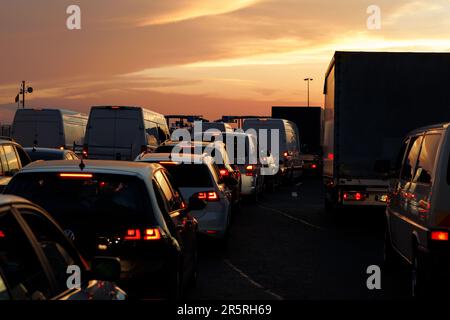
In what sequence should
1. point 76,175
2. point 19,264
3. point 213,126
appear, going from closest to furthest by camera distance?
point 19,264 → point 76,175 → point 213,126

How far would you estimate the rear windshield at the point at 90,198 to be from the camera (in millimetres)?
7355

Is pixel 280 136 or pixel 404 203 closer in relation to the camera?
pixel 404 203

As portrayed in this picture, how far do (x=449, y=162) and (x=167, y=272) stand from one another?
291cm

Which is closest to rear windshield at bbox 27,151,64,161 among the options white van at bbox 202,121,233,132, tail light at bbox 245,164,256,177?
tail light at bbox 245,164,256,177

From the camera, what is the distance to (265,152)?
96.6 ft

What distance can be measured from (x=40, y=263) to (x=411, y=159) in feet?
23.7

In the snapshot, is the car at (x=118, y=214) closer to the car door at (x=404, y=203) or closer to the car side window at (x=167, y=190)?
the car side window at (x=167, y=190)

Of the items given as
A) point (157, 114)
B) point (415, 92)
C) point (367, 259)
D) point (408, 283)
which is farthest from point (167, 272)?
point (157, 114)

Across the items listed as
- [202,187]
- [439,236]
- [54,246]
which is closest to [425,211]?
[439,236]

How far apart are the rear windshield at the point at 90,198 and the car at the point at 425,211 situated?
2.66 metres

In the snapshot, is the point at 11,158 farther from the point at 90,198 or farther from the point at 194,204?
the point at 90,198

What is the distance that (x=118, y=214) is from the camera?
7398 mm
